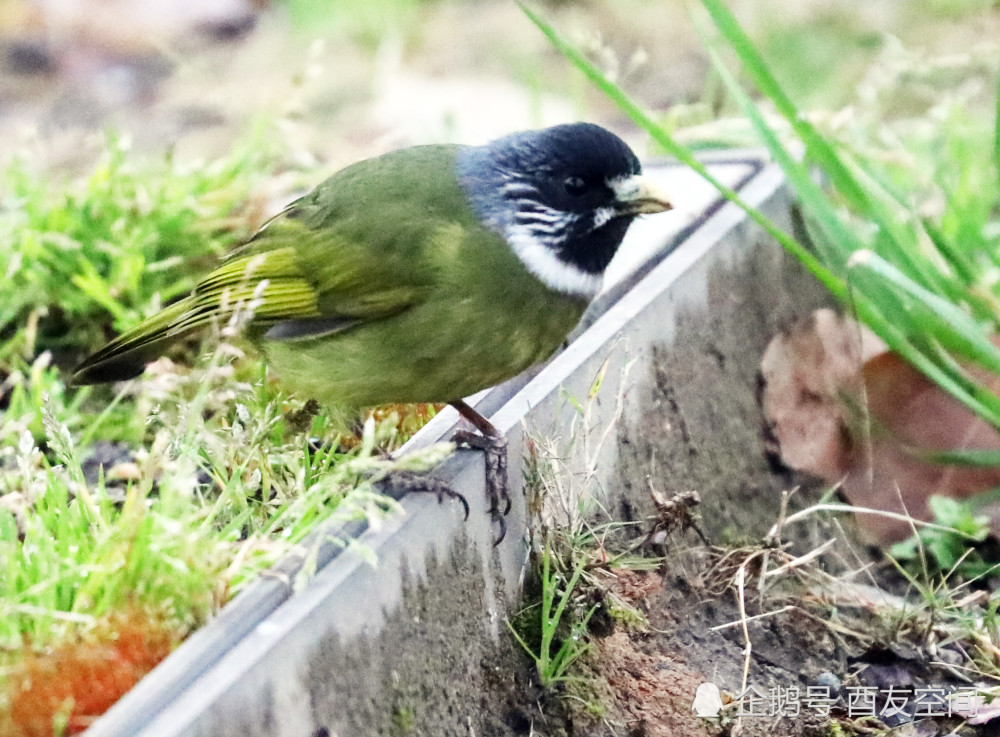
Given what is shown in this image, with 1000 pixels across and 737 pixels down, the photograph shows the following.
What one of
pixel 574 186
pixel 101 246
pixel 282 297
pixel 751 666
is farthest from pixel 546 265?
pixel 101 246

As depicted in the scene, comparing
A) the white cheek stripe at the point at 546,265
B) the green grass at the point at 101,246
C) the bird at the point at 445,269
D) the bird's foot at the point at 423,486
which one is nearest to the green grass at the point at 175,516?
the bird's foot at the point at 423,486

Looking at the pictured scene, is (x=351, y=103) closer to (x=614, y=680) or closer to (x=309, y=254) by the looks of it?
(x=309, y=254)

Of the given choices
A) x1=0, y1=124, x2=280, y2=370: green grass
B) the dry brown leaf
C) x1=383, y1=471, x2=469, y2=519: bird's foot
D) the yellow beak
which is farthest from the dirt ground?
x1=0, y1=124, x2=280, y2=370: green grass

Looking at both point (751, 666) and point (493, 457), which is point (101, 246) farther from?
point (751, 666)

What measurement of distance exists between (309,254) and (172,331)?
1.38 feet

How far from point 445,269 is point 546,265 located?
0.23 metres

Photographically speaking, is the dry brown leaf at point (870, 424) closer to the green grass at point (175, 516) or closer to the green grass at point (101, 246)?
the green grass at point (175, 516)

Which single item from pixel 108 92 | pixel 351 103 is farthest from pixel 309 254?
pixel 108 92

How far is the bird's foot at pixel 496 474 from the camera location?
100 inches

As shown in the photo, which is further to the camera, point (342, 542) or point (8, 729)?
point (342, 542)

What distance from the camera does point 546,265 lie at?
9.21 feet

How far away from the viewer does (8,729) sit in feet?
6.03

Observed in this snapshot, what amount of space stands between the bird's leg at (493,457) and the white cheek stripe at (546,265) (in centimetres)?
34

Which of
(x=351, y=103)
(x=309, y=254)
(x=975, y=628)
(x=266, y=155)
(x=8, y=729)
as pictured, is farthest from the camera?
(x=351, y=103)
